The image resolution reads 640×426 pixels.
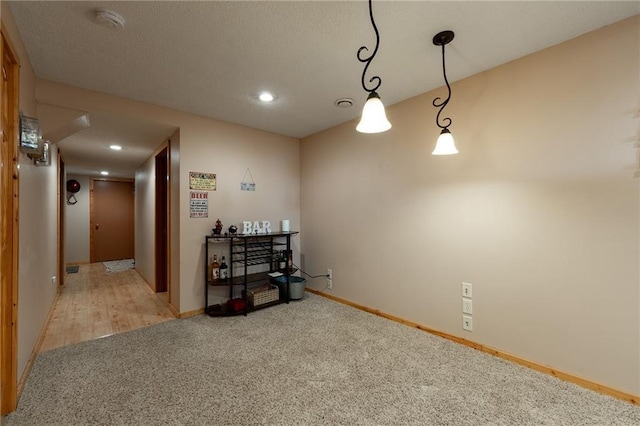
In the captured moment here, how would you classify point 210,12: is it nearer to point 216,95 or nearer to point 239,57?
point 239,57

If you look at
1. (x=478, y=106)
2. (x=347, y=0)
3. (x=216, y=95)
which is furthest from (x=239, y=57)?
(x=478, y=106)

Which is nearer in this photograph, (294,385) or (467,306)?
(294,385)

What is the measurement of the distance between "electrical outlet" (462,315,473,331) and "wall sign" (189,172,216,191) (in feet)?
9.87

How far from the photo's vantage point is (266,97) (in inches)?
109

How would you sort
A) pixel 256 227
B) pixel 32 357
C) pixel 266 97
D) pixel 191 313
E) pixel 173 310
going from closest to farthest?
pixel 32 357
pixel 266 97
pixel 191 313
pixel 173 310
pixel 256 227

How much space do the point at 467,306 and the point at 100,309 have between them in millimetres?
4220

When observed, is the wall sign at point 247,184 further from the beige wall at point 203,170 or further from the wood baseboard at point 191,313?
the wood baseboard at point 191,313

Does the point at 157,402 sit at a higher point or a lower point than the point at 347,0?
lower

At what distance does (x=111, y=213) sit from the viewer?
7020 millimetres

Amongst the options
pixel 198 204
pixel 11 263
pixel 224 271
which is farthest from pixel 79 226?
pixel 11 263

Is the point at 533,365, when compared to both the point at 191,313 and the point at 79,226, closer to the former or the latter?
the point at 191,313

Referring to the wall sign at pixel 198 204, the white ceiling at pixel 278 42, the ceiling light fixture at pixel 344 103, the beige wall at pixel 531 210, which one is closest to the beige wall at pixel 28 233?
the white ceiling at pixel 278 42

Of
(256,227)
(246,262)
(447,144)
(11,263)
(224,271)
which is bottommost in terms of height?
(224,271)

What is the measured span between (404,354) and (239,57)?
8.82ft
